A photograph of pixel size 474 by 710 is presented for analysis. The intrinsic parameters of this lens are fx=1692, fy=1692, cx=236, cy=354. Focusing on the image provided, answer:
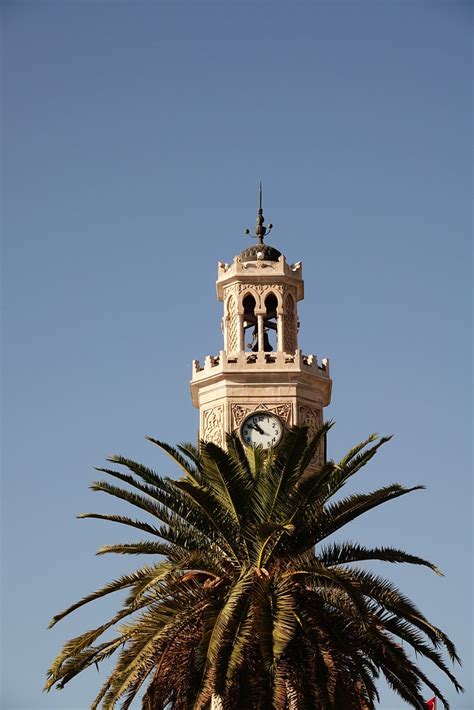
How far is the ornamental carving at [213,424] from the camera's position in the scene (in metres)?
42.1

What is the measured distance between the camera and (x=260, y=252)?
1764 inches

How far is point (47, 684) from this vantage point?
31562mm

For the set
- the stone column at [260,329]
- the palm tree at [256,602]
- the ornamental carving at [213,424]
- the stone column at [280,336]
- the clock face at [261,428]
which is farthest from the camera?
the stone column at [260,329]

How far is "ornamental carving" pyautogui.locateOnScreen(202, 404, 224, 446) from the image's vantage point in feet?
138

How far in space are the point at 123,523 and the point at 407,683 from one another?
6178mm

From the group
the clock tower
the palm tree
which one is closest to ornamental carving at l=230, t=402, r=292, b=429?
the clock tower

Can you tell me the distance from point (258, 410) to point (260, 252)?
4.95 meters

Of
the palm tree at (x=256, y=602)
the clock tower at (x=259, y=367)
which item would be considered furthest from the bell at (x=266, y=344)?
the palm tree at (x=256, y=602)

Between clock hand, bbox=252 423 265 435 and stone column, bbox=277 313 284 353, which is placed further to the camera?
stone column, bbox=277 313 284 353

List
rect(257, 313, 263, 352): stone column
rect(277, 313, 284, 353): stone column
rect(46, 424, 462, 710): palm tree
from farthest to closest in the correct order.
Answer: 1. rect(257, 313, 263, 352): stone column
2. rect(277, 313, 284, 353): stone column
3. rect(46, 424, 462, 710): palm tree

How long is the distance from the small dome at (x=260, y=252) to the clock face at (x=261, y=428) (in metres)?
4.88

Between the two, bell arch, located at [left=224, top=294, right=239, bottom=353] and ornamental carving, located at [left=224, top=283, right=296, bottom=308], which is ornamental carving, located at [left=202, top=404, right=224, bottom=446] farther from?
ornamental carving, located at [left=224, top=283, right=296, bottom=308]

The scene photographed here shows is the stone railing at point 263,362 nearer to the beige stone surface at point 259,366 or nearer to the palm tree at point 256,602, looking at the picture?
the beige stone surface at point 259,366

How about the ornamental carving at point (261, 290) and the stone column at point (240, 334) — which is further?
the ornamental carving at point (261, 290)
